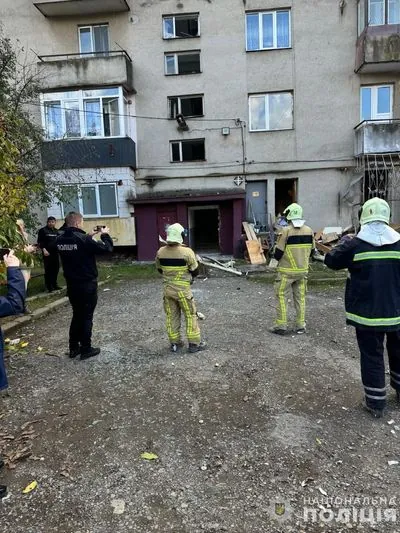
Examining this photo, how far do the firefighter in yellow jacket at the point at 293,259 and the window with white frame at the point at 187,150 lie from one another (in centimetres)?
1219

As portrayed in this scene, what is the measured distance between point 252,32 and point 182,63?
10.8ft

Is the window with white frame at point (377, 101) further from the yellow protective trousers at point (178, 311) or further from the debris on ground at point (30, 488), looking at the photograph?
the debris on ground at point (30, 488)

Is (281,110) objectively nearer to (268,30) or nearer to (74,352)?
(268,30)

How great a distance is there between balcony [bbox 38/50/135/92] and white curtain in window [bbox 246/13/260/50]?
540cm

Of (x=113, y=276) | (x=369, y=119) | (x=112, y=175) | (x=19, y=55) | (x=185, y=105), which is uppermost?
(x=19, y=55)

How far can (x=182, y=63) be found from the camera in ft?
56.3

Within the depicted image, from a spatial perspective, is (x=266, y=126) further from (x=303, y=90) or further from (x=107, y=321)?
(x=107, y=321)

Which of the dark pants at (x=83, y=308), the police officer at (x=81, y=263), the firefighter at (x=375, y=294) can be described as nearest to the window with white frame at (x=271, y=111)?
the police officer at (x=81, y=263)

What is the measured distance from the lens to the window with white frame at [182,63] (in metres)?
17.0

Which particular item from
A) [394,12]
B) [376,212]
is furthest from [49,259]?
[394,12]

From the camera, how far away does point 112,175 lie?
54.1 ft

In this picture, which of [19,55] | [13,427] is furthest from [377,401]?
[19,55]

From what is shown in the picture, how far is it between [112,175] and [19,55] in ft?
23.2

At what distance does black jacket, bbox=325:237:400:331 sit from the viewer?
11.6ft
